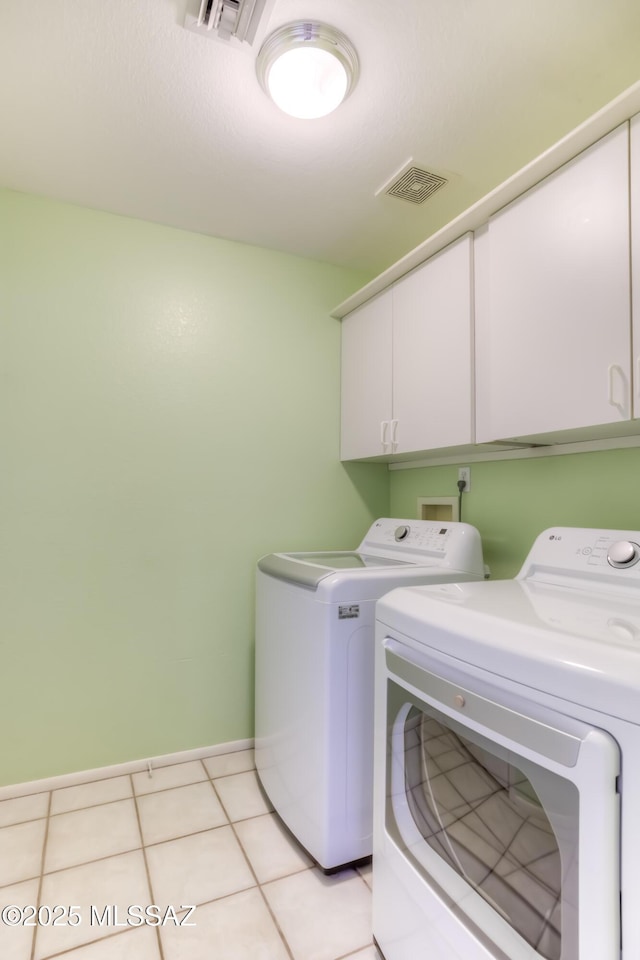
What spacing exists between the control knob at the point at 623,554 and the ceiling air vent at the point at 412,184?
4.66 ft

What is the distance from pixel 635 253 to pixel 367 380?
3.99ft

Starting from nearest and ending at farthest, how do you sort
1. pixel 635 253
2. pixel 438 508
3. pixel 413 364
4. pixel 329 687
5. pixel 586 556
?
1. pixel 635 253
2. pixel 586 556
3. pixel 329 687
4. pixel 413 364
5. pixel 438 508

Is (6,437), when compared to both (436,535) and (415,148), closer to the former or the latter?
(436,535)

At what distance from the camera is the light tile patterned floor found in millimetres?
1234

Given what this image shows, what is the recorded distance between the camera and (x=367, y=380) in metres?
2.25

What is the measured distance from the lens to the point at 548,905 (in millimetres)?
765

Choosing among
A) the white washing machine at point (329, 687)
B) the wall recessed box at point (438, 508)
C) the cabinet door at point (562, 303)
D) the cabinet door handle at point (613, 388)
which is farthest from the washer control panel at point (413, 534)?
the cabinet door handle at point (613, 388)

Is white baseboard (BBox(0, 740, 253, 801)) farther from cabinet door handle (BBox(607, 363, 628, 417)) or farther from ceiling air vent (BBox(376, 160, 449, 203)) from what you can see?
ceiling air vent (BBox(376, 160, 449, 203))

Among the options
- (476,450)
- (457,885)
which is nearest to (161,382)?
(476,450)

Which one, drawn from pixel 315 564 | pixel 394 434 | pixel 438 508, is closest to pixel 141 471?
pixel 315 564

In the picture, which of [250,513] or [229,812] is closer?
[229,812]

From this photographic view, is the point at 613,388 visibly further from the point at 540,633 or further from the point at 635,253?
the point at 540,633

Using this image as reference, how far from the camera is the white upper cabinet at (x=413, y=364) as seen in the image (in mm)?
1694

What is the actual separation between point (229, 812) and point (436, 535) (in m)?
1.27
